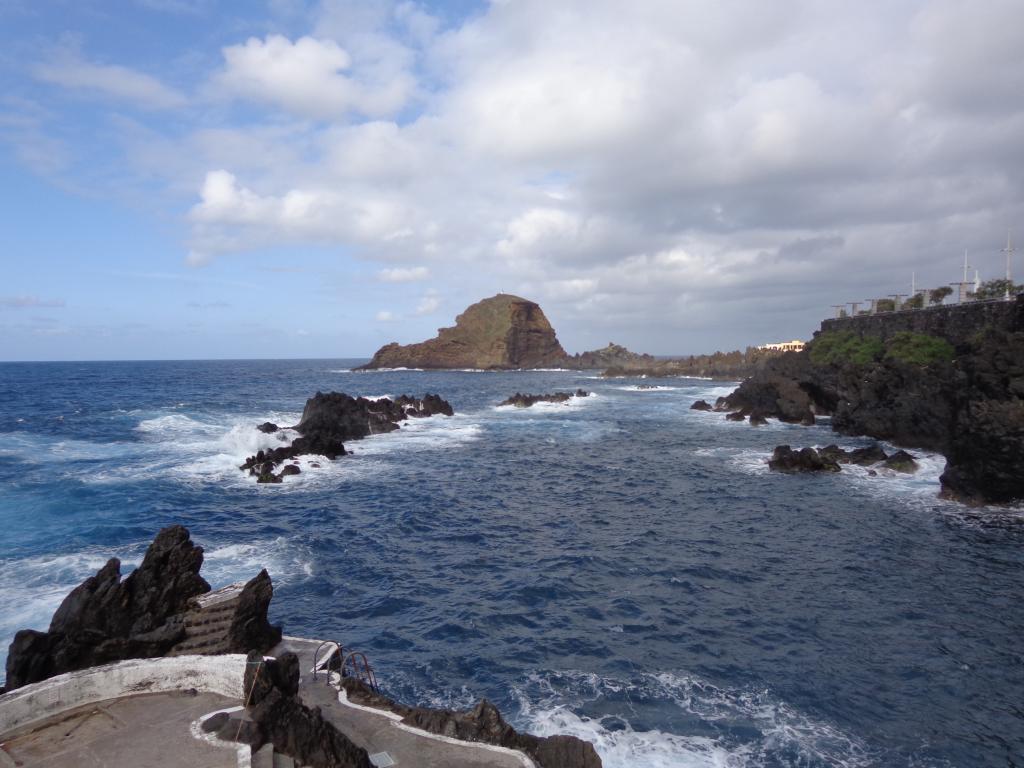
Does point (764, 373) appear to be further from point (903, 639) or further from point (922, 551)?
point (903, 639)

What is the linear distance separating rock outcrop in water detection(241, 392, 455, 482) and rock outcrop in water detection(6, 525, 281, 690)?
1850 centimetres

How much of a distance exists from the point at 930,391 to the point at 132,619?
3782cm

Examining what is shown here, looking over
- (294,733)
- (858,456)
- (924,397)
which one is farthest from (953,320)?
(294,733)

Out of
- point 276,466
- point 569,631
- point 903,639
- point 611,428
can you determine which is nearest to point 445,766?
point 569,631

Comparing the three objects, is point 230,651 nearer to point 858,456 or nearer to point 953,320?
point 858,456

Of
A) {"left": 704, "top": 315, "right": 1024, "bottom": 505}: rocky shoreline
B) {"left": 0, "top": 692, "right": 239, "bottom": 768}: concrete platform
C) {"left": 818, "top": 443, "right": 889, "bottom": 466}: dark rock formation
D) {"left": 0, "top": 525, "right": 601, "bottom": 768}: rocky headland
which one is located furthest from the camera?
{"left": 818, "top": 443, "right": 889, "bottom": 466}: dark rock formation

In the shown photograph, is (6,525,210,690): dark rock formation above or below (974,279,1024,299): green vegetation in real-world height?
below

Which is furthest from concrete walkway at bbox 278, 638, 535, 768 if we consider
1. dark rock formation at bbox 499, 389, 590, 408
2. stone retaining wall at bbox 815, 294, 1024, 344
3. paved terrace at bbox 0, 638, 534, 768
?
dark rock formation at bbox 499, 389, 590, 408

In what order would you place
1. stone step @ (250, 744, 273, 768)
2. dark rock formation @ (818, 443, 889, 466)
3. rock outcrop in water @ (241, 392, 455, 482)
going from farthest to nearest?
rock outcrop in water @ (241, 392, 455, 482) < dark rock formation @ (818, 443, 889, 466) < stone step @ (250, 744, 273, 768)

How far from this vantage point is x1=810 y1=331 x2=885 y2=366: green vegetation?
48.8m

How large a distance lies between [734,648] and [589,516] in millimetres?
11236

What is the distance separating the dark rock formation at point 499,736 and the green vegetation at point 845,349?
4564cm

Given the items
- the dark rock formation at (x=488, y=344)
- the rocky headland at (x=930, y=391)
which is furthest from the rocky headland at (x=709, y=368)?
the rocky headland at (x=930, y=391)

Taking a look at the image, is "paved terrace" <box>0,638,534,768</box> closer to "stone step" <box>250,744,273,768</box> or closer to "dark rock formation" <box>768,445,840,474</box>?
"stone step" <box>250,744,273,768</box>
